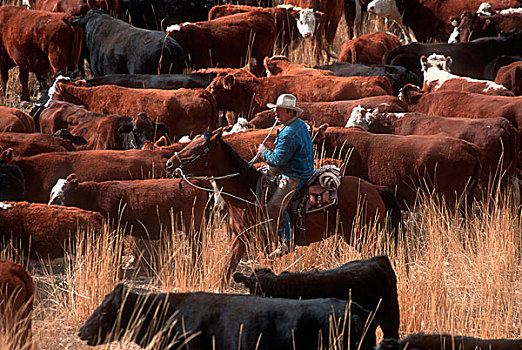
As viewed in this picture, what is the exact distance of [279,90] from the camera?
12695 mm

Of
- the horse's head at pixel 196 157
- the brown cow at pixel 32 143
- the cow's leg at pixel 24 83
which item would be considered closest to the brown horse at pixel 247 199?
the horse's head at pixel 196 157

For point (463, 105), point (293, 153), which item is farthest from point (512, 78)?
point (293, 153)

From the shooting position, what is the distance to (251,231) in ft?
23.6

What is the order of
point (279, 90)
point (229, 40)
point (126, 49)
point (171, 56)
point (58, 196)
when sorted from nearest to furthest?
point (58, 196)
point (279, 90)
point (171, 56)
point (126, 49)
point (229, 40)

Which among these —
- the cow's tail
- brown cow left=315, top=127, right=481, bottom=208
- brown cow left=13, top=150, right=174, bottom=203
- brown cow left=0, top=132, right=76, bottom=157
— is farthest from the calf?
brown cow left=0, top=132, right=76, bottom=157

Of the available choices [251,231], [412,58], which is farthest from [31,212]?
[412,58]

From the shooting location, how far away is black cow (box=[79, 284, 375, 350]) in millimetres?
4695

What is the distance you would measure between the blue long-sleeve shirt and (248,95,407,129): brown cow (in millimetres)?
Result: 3888

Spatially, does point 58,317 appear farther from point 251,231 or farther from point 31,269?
point 251,231

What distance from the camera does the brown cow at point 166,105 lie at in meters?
11.7

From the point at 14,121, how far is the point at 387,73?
6488 millimetres

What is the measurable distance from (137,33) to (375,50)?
4978 millimetres

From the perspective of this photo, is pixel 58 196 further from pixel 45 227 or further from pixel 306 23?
pixel 306 23

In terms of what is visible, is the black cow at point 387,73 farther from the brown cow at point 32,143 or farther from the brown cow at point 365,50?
the brown cow at point 32,143
